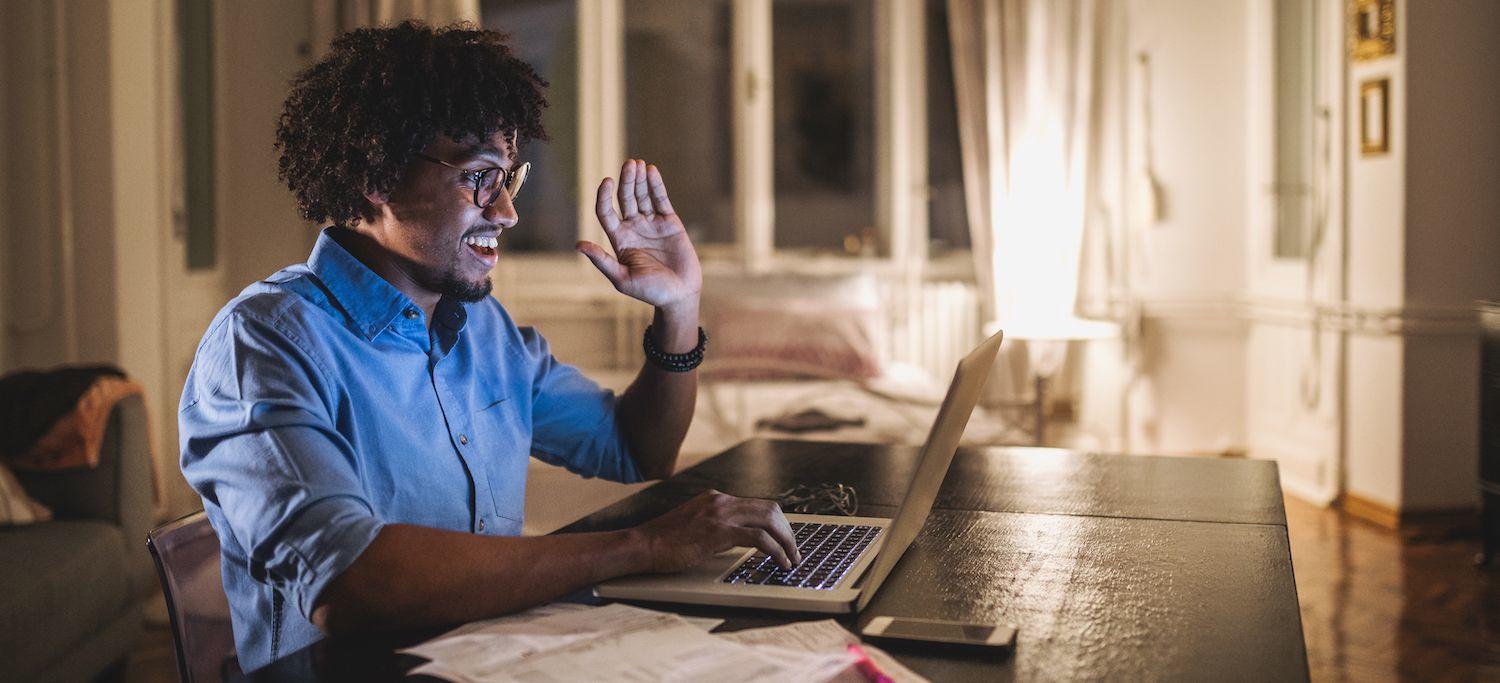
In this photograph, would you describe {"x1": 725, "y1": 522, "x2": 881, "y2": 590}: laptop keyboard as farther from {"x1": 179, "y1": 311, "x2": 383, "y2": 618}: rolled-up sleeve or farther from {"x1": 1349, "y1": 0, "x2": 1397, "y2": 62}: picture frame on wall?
{"x1": 1349, "y1": 0, "x2": 1397, "y2": 62}: picture frame on wall

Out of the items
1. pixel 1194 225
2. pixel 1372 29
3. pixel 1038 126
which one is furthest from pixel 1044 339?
pixel 1372 29

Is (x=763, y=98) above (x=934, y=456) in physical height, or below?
above

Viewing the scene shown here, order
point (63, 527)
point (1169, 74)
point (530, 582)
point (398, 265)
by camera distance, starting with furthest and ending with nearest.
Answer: point (1169, 74) → point (63, 527) → point (398, 265) → point (530, 582)

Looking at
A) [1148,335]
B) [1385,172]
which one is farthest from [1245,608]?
[1148,335]

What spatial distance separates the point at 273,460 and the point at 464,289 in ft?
1.33

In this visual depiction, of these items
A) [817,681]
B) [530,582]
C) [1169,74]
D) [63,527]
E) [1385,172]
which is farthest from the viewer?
[1169,74]

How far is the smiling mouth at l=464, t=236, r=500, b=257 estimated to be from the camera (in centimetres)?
156

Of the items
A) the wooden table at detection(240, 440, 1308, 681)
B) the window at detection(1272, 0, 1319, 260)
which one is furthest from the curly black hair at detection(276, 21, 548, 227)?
the window at detection(1272, 0, 1319, 260)

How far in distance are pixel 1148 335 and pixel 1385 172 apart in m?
1.56

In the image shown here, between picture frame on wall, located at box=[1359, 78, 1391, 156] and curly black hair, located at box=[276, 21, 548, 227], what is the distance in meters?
3.95

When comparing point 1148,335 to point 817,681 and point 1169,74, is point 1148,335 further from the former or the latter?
point 817,681

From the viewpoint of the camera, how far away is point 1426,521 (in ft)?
15.1

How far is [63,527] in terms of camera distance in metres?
3.09

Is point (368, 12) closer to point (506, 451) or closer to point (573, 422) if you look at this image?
point (573, 422)
